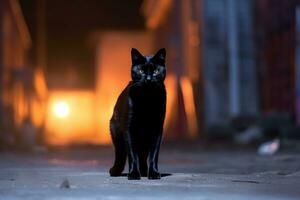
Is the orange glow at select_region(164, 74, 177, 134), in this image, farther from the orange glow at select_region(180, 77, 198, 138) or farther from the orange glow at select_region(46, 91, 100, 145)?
the orange glow at select_region(46, 91, 100, 145)

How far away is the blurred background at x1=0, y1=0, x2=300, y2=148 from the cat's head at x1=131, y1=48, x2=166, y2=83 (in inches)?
373

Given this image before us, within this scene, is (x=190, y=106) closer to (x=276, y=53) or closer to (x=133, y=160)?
(x=276, y=53)

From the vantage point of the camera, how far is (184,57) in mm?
26547

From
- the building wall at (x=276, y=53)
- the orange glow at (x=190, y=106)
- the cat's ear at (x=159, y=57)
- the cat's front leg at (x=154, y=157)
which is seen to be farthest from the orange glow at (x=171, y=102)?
the cat's ear at (x=159, y=57)

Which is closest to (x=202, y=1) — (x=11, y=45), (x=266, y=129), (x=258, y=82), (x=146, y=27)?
(x=258, y=82)

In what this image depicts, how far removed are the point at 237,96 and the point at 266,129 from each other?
2874mm

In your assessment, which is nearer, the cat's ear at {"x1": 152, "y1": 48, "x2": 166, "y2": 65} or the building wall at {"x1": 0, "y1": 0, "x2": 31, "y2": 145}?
the cat's ear at {"x1": 152, "y1": 48, "x2": 166, "y2": 65}

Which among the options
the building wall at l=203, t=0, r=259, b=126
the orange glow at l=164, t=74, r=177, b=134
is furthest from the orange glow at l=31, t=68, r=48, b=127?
the building wall at l=203, t=0, r=259, b=126

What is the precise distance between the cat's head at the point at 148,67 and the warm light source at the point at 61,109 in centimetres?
4713

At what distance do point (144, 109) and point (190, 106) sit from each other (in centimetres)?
1723

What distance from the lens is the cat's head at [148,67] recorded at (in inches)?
271

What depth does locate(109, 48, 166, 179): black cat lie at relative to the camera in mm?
6926

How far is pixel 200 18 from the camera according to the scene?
2177 cm

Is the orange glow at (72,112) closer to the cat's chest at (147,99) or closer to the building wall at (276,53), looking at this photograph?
the building wall at (276,53)
